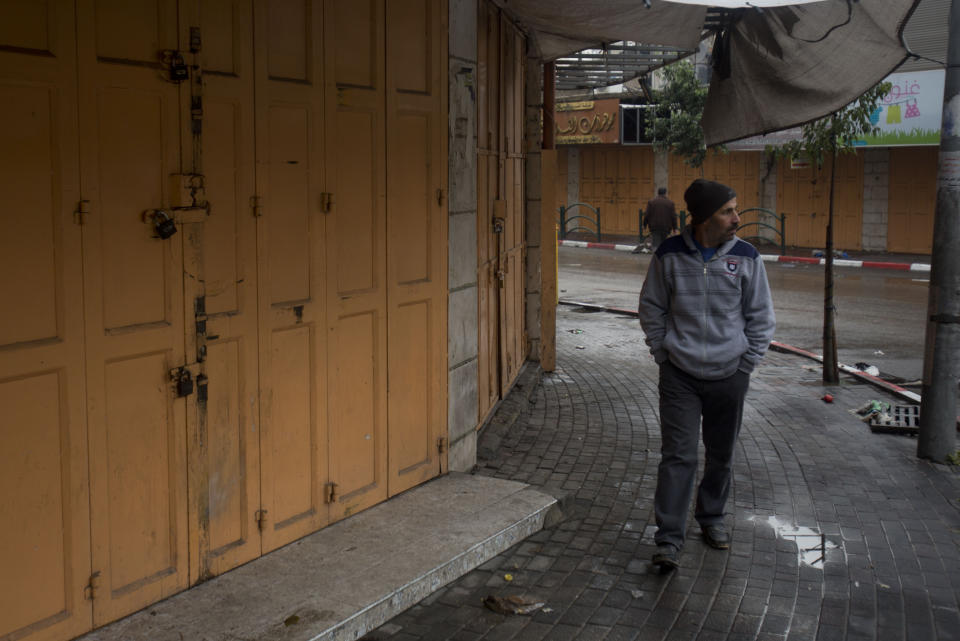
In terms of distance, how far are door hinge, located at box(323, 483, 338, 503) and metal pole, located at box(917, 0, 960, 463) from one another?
4.43 metres

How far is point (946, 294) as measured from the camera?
719 cm

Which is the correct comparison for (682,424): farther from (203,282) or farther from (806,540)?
(203,282)

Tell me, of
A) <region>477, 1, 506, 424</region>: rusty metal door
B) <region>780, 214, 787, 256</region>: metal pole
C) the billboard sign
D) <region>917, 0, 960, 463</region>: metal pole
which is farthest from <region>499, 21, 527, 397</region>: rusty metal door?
the billboard sign

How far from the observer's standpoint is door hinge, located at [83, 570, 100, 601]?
3.91 metres

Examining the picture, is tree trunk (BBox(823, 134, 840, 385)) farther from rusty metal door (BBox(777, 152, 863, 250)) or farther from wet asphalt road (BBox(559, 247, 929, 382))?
rusty metal door (BBox(777, 152, 863, 250))

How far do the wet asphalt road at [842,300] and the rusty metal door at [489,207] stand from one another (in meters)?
5.09

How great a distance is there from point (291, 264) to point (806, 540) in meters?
3.17

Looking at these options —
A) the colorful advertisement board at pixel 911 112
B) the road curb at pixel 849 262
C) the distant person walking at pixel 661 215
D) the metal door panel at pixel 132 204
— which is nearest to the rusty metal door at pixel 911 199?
the colorful advertisement board at pixel 911 112

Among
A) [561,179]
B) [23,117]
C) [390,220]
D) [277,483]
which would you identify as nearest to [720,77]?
[390,220]

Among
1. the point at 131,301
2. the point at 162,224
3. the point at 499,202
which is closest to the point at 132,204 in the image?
the point at 162,224

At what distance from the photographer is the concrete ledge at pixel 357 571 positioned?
410cm

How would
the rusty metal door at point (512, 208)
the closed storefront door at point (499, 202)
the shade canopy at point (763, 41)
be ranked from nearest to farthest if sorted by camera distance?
the shade canopy at point (763, 41) < the closed storefront door at point (499, 202) < the rusty metal door at point (512, 208)

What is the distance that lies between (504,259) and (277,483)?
406 cm

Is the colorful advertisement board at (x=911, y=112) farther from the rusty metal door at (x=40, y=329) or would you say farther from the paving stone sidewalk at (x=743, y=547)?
the rusty metal door at (x=40, y=329)
